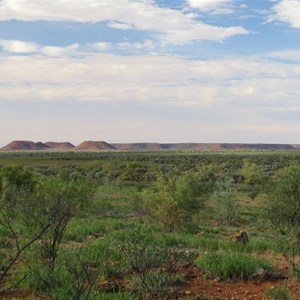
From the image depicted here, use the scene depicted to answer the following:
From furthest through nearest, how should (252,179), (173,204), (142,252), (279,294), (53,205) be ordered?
(252,179), (173,204), (53,205), (279,294), (142,252)

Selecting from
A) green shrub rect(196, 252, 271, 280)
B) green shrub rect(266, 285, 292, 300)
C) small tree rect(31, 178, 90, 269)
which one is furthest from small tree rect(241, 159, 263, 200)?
green shrub rect(266, 285, 292, 300)

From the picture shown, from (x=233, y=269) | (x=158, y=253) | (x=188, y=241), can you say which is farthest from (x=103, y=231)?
(x=158, y=253)

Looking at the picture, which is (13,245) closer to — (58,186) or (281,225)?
(58,186)

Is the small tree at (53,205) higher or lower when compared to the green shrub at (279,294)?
higher

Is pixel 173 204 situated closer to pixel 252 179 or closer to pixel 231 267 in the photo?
pixel 231 267

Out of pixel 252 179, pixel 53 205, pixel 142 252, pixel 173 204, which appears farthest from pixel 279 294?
pixel 252 179

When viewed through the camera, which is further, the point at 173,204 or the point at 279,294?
the point at 173,204

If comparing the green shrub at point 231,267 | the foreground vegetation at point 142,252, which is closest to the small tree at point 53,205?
the foreground vegetation at point 142,252

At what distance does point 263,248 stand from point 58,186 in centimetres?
576

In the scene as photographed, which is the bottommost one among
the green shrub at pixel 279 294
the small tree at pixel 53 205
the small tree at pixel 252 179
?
the small tree at pixel 252 179

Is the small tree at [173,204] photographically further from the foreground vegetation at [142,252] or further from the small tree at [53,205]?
the small tree at [53,205]

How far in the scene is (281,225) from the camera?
12.6 metres

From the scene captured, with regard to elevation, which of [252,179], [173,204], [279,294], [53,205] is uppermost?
[53,205]

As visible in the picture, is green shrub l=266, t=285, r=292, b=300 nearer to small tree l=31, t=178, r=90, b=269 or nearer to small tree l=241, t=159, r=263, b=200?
small tree l=31, t=178, r=90, b=269
